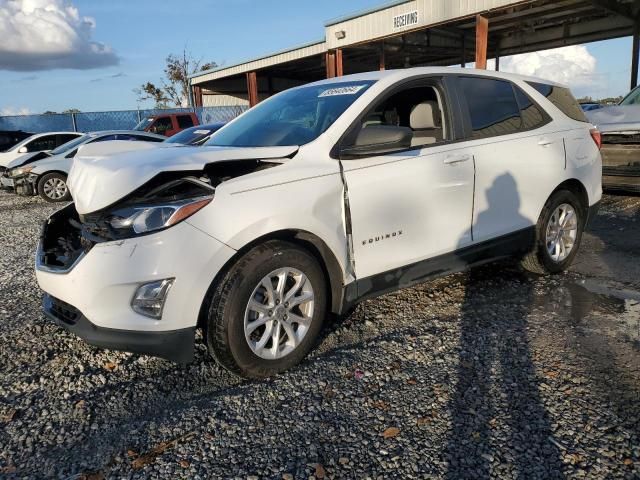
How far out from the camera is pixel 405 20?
16.1 metres

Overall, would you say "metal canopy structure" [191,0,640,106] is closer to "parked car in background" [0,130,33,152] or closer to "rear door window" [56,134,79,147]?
"rear door window" [56,134,79,147]

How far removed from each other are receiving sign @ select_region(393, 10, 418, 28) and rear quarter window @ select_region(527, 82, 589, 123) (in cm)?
1228

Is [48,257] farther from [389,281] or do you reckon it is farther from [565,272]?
[565,272]

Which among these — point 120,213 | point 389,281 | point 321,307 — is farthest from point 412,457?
point 120,213

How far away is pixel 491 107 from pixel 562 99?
3.84 feet

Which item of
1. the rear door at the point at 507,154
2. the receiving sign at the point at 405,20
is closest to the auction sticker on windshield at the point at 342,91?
the rear door at the point at 507,154

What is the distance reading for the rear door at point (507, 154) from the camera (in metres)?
3.77

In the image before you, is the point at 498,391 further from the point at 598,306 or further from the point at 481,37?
the point at 481,37

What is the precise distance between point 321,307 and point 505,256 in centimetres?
193

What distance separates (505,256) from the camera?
4137mm

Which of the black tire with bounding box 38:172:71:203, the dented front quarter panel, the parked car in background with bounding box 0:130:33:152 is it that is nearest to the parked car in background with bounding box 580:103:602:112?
the dented front quarter panel

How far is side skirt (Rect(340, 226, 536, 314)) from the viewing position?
315 cm

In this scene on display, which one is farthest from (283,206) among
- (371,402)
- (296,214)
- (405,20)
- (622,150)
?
(405,20)

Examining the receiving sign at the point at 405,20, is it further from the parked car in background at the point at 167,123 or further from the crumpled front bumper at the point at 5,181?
the crumpled front bumper at the point at 5,181
